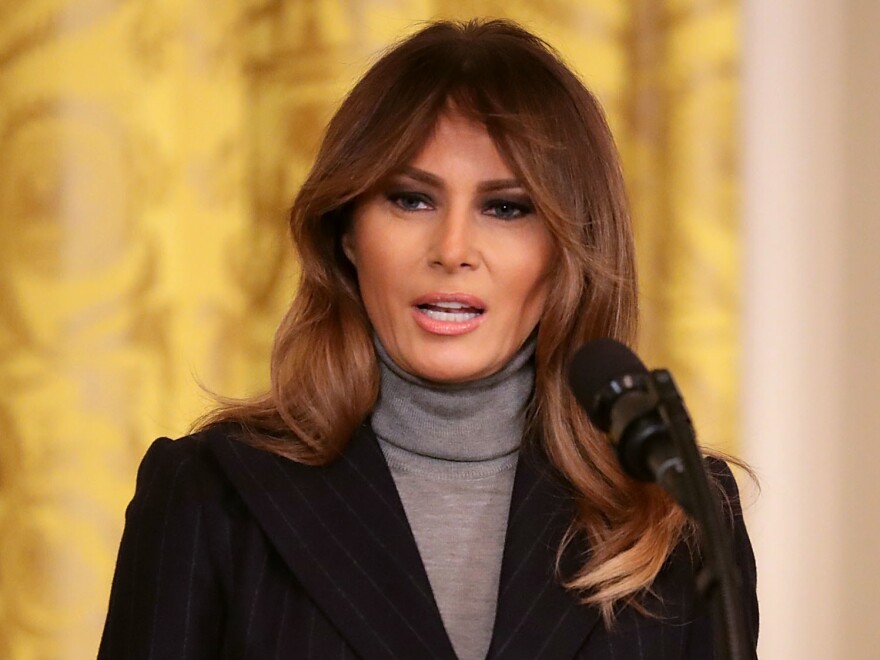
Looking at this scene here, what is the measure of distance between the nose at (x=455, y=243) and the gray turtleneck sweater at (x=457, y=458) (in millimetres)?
136

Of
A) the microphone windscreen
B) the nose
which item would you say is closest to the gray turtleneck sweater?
the nose

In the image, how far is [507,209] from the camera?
1435mm

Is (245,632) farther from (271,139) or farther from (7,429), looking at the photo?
(271,139)

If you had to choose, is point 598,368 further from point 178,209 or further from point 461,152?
point 178,209

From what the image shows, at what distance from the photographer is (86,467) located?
5.55ft

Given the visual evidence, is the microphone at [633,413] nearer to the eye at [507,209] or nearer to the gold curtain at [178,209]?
the eye at [507,209]

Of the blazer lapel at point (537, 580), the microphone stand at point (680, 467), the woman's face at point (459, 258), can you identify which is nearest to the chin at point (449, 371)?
the woman's face at point (459, 258)

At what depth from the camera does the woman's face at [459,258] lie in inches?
54.8

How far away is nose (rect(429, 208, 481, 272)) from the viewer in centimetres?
137

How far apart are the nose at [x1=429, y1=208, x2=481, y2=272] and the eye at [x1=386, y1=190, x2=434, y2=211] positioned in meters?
0.04

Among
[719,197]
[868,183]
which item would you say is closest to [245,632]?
[719,197]

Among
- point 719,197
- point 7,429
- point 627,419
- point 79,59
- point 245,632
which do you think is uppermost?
point 79,59

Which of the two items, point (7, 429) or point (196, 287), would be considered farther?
point (196, 287)

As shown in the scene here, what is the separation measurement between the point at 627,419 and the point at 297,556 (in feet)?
1.88
